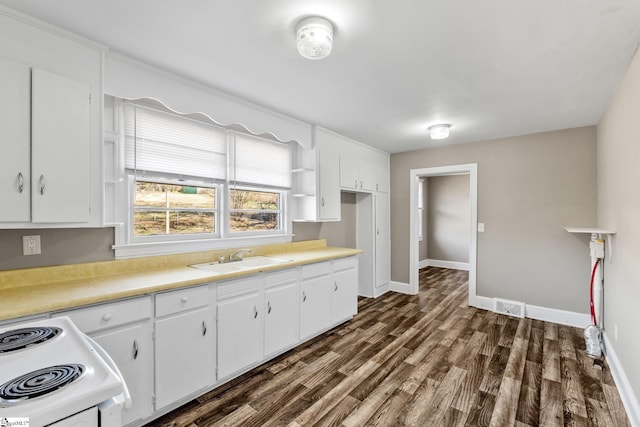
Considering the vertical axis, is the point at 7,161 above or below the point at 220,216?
above

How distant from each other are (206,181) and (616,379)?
3919 millimetres

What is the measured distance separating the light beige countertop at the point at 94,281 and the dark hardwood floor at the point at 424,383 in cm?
90

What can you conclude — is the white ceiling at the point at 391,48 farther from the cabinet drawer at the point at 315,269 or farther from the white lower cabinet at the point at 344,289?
the white lower cabinet at the point at 344,289

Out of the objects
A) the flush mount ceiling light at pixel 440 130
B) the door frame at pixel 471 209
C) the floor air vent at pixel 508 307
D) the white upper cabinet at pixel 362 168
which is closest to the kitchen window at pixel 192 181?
the white upper cabinet at pixel 362 168

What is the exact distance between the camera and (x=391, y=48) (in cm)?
194

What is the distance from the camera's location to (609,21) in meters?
1.66

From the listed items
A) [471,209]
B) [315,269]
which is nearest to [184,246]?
[315,269]

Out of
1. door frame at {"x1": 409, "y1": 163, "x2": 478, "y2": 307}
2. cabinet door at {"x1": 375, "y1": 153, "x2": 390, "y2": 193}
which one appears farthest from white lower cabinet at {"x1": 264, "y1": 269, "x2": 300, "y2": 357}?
door frame at {"x1": 409, "y1": 163, "x2": 478, "y2": 307}

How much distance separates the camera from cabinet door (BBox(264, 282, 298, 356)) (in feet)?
8.79

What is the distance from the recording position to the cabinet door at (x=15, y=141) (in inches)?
64.0

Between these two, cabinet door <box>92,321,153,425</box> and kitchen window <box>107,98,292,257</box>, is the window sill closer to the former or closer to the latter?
kitchen window <box>107,98,292,257</box>

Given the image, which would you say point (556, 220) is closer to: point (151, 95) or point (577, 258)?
point (577, 258)

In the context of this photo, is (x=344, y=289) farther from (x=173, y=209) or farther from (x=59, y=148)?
(x=59, y=148)

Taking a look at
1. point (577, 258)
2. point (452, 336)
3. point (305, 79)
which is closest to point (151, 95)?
point (305, 79)
